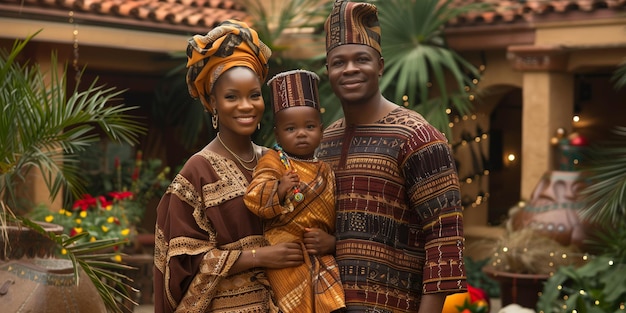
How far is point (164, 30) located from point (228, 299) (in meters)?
9.09

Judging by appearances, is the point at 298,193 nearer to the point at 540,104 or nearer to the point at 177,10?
the point at 540,104

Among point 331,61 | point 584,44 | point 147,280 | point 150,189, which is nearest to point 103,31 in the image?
point 150,189

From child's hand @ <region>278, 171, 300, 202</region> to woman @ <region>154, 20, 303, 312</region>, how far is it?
163 millimetres

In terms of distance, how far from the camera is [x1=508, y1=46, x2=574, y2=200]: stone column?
1192 centimetres

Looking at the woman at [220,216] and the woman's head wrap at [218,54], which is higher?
the woman's head wrap at [218,54]

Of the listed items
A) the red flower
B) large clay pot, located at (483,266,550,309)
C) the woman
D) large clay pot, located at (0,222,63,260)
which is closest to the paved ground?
the red flower

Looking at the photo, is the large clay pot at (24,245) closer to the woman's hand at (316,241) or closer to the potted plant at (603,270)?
the woman's hand at (316,241)

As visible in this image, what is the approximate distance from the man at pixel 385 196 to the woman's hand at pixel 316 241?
0.07 metres

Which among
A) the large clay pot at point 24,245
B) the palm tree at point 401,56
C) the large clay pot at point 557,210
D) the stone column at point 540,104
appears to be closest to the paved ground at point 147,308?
the large clay pot at point 557,210

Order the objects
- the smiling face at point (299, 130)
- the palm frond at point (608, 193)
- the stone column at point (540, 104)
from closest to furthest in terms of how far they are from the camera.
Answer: the smiling face at point (299, 130) → the palm frond at point (608, 193) → the stone column at point (540, 104)

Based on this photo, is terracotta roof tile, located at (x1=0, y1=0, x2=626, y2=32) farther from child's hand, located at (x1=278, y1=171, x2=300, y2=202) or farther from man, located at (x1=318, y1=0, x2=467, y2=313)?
child's hand, located at (x1=278, y1=171, x2=300, y2=202)

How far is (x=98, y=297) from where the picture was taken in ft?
20.6

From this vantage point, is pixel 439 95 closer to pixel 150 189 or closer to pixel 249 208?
pixel 150 189

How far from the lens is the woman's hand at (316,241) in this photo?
12.4ft
